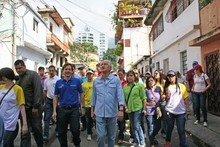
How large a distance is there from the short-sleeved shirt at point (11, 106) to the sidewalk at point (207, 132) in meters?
4.21

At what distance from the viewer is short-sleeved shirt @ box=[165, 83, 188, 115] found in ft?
19.1

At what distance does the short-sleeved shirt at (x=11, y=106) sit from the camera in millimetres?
4066

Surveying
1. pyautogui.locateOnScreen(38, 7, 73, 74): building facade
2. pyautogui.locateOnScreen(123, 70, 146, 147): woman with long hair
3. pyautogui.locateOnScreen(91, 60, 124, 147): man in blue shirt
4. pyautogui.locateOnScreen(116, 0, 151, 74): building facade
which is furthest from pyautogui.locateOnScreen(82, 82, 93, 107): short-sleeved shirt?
pyautogui.locateOnScreen(116, 0, 151, 74): building facade

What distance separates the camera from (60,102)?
5.79 meters

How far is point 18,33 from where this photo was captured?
17.1 meters

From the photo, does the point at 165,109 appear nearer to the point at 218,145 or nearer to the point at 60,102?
the point at 218,145

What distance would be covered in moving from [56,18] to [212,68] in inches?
907

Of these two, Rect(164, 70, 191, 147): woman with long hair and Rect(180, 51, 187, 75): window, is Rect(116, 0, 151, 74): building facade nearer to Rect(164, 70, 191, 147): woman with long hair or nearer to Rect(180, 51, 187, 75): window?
Rect(180, 51, 187, 75): window

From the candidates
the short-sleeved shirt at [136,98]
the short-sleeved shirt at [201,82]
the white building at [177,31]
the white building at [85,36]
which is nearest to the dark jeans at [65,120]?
the short-sleeved shirt at [136,98]

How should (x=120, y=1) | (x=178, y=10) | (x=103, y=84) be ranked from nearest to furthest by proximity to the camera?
(x=103, y=84) < (x=178, y=10) < (x=120, y=1)

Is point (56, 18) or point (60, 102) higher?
point (56, 18)

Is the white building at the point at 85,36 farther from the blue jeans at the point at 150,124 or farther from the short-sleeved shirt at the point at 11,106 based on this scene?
the short-sleeved shirt at the point at 11,106

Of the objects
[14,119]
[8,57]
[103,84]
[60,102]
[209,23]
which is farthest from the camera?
[8,57]

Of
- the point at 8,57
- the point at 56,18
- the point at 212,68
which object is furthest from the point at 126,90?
the point at 56,18
